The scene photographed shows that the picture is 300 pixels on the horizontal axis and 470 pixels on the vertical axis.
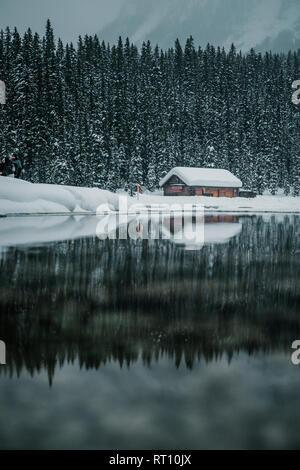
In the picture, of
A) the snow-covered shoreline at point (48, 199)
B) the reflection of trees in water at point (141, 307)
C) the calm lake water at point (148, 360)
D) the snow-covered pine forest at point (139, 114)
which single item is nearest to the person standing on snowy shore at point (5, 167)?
the snow-covered shoreline at point (48, 199)

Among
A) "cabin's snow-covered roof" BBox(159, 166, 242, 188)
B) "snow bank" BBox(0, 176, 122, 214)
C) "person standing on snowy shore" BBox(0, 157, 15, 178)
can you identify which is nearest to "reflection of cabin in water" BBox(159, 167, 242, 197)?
"cabin's snow-covered roof" BBox(159, 166, 242, 188)

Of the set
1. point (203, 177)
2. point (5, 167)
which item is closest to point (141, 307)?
point (5, 167)

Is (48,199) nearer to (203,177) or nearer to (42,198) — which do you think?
(42,198)

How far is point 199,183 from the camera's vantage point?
6078cm

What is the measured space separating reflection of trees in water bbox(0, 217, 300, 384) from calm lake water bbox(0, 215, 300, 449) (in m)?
0.02

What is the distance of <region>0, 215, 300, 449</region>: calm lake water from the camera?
3.08 meters

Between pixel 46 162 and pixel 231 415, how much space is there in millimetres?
55079

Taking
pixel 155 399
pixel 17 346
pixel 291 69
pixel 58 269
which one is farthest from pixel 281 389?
pixel 291 69

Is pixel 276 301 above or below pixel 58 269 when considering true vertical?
below

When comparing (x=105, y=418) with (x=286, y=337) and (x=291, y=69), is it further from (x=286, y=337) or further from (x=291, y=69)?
(x=291, y=69)

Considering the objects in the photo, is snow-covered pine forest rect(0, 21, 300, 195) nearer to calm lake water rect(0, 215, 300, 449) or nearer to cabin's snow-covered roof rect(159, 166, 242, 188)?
cabin's snow-covered roof rect(159, 166, 242, 188)

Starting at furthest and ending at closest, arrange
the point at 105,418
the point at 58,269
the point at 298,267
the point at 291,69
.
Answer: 1. the point at 291,69
2. the point at 298,267
3. the point at 58,269
4. the point at 105,418

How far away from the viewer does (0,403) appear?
3457 mm

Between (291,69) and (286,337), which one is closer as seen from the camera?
(286,337)
